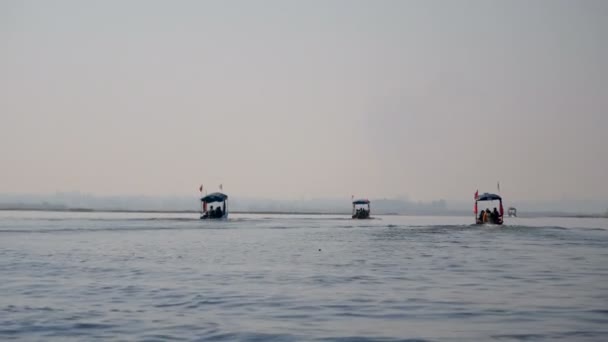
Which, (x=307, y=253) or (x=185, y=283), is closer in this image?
(x=185, y=283)

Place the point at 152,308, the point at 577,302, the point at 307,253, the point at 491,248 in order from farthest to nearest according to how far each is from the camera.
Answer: the point at 491,248
the point at 307,253
the point at 577,302
the point at 152,308

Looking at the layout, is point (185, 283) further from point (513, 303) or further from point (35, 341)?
point (513, 303)

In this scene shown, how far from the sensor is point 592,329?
11.3 meters

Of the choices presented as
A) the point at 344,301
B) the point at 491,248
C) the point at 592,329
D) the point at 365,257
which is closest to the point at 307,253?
the point at 365,257

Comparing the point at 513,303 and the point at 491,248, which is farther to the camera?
the point at 491,248

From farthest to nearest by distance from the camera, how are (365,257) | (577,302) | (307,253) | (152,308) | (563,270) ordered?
(307,253) → (365,257) → (563,270) → (577,302) → (152,308)

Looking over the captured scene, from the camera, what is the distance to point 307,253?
1202 inches

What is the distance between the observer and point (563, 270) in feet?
73.3

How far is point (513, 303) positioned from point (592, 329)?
3.20 m

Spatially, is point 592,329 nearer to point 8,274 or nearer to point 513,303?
point 513,303

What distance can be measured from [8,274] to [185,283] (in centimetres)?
660

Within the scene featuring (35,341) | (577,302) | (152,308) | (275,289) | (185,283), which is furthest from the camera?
(185,283)

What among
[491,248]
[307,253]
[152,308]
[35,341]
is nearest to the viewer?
[35,341]

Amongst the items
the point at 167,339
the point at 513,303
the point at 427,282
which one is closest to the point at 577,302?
the point at 513,303
